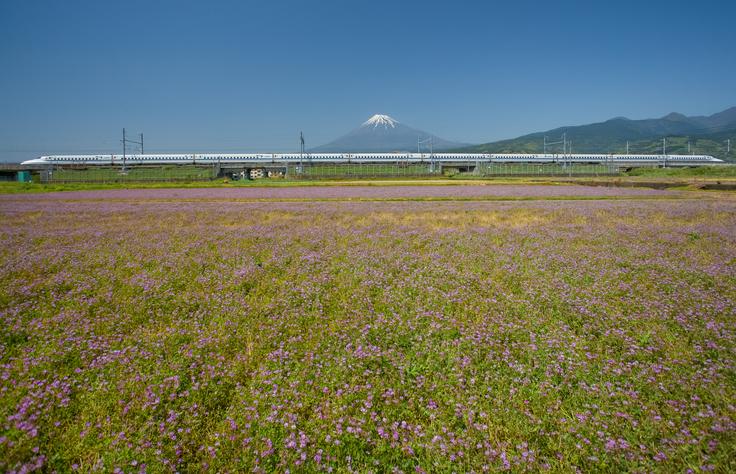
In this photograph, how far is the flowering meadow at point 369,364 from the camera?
12.1 feet

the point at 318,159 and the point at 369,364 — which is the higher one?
the point at 318,159

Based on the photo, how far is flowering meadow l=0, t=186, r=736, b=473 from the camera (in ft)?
12.1

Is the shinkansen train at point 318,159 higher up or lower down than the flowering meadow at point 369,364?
higher up

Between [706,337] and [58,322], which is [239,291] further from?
[706,337]

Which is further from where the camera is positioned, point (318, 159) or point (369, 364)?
point (318, 159)

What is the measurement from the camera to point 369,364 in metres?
5.25

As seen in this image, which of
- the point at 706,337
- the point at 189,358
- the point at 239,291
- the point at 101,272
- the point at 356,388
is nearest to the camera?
the point at 356,388

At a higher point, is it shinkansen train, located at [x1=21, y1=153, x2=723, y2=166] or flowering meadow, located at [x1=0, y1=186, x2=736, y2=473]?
shinkansen train, located at [x1=21, y1=153, x2=723, y2=166]

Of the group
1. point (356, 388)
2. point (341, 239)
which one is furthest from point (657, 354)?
point (341, 239)

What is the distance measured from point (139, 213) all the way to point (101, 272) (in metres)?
18.2

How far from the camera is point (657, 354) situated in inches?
216

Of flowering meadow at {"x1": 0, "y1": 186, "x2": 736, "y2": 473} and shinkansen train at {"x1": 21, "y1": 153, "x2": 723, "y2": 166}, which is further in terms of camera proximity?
shinkansen train at {"x1": 21, "y1": 153, "x2": 723, "y2": 166}

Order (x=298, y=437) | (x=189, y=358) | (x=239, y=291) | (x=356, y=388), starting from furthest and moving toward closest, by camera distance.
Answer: (x=239, y=291) → (x=189, y=358) → (x=356, y=388) → (x=298, y=437)

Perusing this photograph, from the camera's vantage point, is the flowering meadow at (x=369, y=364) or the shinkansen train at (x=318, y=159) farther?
the shinkansen train at (x=318, y=159)
